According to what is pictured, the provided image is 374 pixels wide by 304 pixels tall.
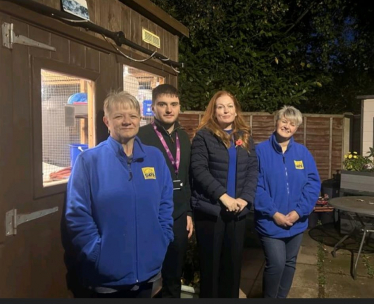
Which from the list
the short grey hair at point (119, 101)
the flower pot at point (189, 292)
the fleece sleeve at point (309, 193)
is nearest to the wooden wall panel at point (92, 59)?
the short grey hair at point (119, 101)

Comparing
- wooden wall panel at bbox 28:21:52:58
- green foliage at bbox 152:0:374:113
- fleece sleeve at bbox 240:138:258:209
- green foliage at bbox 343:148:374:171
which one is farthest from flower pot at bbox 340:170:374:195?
wooden wall panel at bbox 28:21:52:58

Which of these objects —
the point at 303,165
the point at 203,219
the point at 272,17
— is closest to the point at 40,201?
the point at 203,219

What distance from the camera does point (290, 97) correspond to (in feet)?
24.6

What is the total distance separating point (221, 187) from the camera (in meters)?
2.71

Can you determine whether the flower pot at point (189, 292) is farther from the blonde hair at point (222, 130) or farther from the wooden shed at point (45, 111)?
the blonde hair at point (222, 130)

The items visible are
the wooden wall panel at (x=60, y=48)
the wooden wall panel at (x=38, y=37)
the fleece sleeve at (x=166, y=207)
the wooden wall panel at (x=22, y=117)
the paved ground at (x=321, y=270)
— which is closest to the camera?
the wooden wall panel at (x=22, y=117)

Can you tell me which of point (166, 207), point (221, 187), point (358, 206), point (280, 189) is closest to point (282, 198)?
point (280, 189)

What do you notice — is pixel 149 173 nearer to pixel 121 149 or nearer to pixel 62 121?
pixel 121 149

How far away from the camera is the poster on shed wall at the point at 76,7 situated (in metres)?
2.43

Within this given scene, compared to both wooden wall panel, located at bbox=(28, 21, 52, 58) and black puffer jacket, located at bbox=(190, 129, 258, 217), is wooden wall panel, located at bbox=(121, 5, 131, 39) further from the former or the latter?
black puffer jacket, located at bbox=(190, 129, 258, 217)

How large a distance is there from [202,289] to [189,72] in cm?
548

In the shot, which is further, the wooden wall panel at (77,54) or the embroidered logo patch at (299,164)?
the embroidered logo patch at (299,164)

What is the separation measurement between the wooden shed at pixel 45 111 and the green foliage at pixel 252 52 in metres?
4.45

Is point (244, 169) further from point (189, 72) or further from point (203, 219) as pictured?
point (189, 72)
